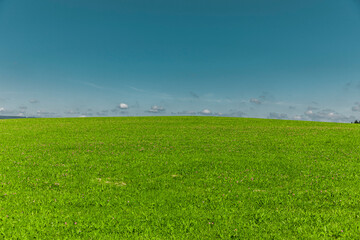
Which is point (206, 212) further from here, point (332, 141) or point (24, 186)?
point (332, 141)

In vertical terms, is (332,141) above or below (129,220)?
above

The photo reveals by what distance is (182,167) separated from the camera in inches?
547

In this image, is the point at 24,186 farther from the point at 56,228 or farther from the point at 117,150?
the point at 117,150

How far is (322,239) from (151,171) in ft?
30.2

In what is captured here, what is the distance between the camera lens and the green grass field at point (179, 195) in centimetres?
714

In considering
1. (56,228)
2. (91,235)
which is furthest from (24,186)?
(91,235)

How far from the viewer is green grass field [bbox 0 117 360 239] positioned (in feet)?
23.4

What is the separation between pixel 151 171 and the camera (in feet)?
43.1

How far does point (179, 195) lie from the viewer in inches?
381

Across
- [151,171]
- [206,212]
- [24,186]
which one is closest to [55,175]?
[24,186]

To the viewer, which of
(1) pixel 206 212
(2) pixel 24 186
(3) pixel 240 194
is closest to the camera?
(1) pixel 206 212

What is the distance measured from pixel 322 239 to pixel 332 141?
20.9 meters

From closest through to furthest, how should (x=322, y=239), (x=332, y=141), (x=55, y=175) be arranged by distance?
1. (x=322, y=239)
2. (x=55, y=175)
3. (x=332, y=141)

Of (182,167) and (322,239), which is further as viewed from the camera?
(182,167)
